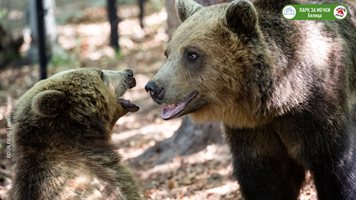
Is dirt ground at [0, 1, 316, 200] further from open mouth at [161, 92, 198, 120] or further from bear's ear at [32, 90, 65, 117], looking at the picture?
bear's ear at [32, 90, 65, 117]

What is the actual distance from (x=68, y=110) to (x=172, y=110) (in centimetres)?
97

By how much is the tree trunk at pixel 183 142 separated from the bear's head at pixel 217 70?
10.2ft

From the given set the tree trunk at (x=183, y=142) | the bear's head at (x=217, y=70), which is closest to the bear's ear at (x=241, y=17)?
the bear's head at (x=217, y=70)

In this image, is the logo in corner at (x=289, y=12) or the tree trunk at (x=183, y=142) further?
the tree trunk at (x=183, y=142)

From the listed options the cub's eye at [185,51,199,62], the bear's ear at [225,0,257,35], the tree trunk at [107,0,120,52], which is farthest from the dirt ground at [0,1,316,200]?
the bear's ear at [225,0,257,35]

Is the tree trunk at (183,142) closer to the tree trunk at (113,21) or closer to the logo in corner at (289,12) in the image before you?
the logo in corner at (289,12)

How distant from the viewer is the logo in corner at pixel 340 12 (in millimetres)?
A: 6104

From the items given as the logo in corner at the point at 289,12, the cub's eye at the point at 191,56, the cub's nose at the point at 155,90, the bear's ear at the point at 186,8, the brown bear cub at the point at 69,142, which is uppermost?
the logo in corner at the point at 289,12

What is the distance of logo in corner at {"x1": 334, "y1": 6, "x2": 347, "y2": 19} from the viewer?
20.0ft

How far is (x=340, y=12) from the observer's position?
20.2 ft

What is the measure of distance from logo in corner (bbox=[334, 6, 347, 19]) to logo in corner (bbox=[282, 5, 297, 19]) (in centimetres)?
60

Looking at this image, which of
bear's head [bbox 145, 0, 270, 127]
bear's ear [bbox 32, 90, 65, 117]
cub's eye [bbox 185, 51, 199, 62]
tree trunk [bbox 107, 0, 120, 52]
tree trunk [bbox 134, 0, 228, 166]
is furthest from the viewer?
tree trunk [bbox 107, 0, 120, 52]

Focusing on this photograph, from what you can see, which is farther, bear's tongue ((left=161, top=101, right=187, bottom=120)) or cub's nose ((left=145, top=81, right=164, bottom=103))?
bear's tongue ((left=161, top=101, right=187, bottom=120))

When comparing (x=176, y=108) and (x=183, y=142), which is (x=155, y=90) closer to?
(x=176, y=108)
